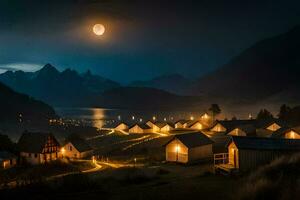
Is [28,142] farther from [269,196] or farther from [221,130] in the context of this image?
[269,196]

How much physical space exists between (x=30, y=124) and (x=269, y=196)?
16957 centimetres

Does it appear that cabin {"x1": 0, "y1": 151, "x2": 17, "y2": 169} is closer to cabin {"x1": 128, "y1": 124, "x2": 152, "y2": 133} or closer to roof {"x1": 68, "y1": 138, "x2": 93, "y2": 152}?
roof {"x1": 68, "y1": 138, "x2": 93, "y2": 152}

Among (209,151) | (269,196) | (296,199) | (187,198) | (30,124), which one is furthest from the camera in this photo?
(30,124)

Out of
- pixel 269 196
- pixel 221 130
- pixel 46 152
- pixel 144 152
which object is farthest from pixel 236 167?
pixel 221 130

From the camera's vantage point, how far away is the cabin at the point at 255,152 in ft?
97.2

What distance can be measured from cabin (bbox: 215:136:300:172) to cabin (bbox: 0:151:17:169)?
138 ft

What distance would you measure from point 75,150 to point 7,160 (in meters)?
14.2

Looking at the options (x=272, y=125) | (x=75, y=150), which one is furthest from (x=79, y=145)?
(x=272, y=125)

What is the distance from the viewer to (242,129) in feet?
251

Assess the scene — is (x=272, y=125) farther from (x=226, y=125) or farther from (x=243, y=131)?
(x=226, y=125)

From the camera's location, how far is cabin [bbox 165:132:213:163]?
49.5m

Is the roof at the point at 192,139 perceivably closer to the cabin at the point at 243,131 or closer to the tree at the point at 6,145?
the cabin at the point at 243,131

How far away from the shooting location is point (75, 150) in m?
70.5

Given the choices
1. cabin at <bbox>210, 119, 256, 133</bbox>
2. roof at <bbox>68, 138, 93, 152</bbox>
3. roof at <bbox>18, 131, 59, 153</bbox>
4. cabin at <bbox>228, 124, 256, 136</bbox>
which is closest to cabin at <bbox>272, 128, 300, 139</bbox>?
cabin at <bbox>228, 124, 256, 136</bbox>
